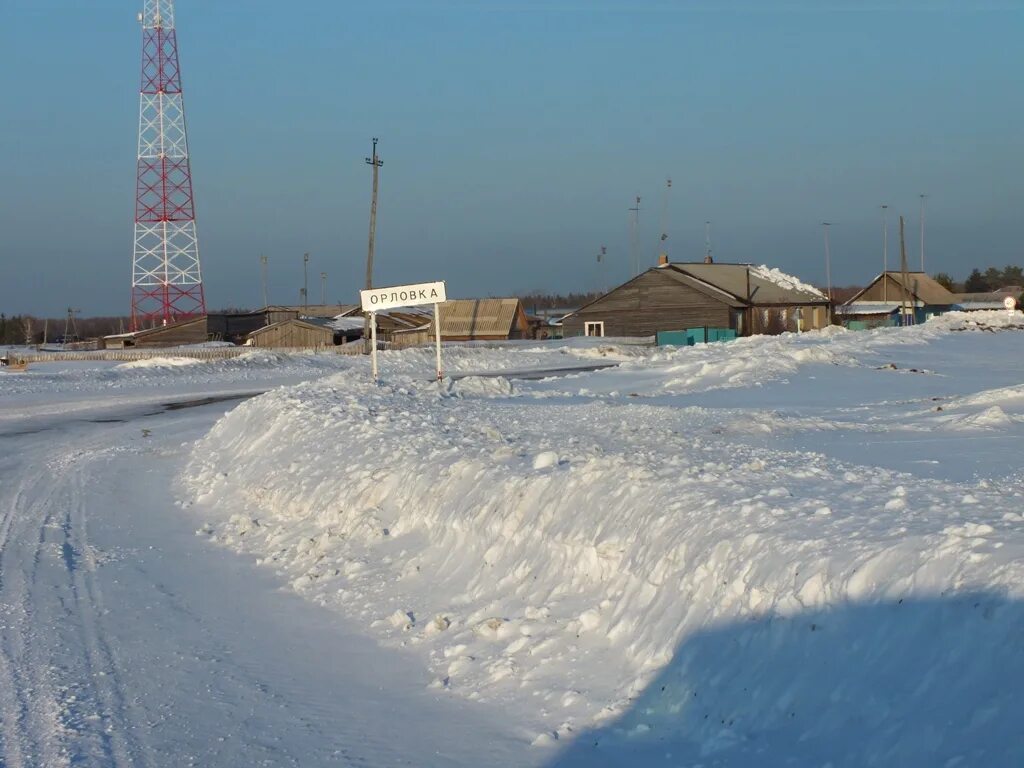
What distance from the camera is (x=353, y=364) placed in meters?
52.1

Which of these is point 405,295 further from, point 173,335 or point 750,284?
point 173,335

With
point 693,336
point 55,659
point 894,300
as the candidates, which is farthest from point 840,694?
point 894,300

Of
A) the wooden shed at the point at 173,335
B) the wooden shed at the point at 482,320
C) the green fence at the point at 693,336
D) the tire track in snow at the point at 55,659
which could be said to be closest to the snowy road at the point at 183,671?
the tire track in snow at the point at 55,659

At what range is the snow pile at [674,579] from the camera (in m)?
5.91

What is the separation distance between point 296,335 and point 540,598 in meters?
67.0

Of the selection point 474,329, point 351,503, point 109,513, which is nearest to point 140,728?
point 351,503

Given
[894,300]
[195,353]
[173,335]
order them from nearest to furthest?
[195,353]
[173,335]
[894,300]

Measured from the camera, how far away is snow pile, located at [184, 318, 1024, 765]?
5.91m

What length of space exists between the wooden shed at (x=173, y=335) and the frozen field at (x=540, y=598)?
6698cm

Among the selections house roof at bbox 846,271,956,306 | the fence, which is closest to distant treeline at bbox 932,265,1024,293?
house roof at bbox 846,271,956,306

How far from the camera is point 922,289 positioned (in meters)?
101

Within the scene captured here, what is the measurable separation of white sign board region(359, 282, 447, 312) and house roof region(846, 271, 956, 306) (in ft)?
255

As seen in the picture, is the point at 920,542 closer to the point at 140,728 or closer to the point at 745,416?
the point at 140,728

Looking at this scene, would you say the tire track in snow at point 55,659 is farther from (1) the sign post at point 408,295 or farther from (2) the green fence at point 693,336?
(2) the green fence at point 693,336
